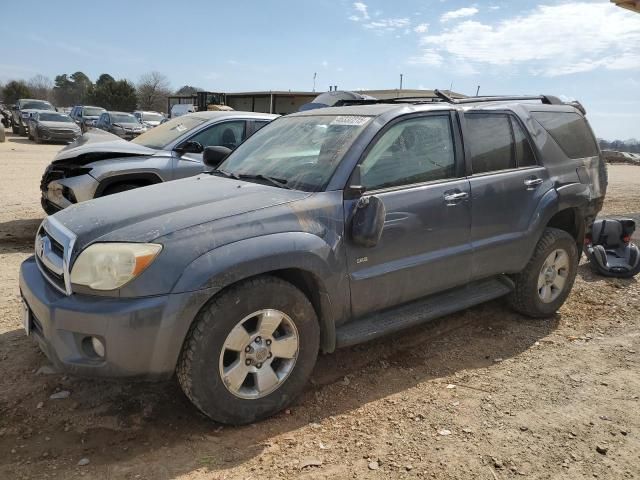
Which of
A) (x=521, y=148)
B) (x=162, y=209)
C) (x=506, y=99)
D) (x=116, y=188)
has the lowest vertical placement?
(x=116, y=188)

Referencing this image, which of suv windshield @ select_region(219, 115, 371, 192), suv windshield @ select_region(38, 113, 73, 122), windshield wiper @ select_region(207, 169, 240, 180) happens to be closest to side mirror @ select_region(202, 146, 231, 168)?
suv windshield @ select_region(219, 115, 371, 192)

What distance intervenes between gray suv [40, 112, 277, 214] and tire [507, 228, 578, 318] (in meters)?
4.04

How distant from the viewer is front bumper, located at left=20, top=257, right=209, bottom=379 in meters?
2.38

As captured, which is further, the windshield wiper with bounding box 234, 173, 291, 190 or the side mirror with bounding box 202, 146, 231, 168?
the side mirror with bounding box 202, 146, 231, 168

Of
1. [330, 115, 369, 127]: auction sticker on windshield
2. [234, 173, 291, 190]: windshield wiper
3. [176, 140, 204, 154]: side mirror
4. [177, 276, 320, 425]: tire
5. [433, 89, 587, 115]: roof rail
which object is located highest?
[433, 89, 587, 115]: roof rail

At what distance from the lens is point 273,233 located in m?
2.71

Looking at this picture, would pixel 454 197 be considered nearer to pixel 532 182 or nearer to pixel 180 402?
pixel 532 182

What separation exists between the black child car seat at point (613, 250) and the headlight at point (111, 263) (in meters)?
5.10

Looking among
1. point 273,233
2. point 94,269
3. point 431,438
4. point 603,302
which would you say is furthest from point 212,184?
point 603,302

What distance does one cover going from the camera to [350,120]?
3.43 meters

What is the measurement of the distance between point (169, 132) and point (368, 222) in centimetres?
476

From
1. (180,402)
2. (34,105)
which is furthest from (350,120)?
(34,105)

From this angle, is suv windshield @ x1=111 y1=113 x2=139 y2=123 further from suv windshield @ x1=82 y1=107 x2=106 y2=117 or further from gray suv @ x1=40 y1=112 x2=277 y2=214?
gray suv @ x1=40 y1=112 x2=277 y2=214

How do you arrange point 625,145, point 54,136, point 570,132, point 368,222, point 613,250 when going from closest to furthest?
point 368,222 < point 570,132 < point 613,250 < point 54,136 < point 625,145
